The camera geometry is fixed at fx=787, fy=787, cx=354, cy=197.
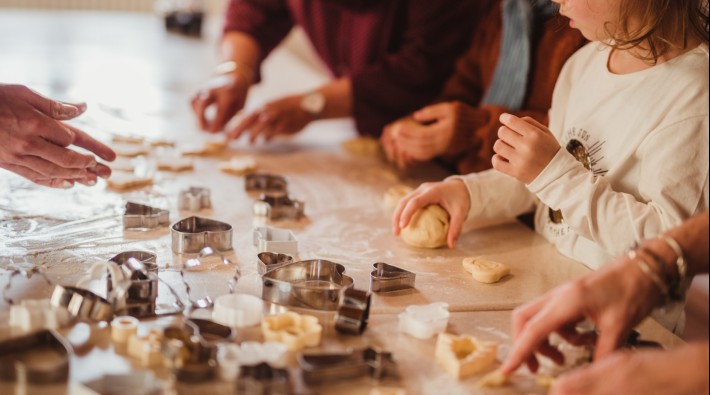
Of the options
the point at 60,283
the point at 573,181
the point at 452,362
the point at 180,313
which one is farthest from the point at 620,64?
the point at 60,283

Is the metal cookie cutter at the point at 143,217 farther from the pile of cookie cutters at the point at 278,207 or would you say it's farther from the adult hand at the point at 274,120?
the adult hand at the point at 274,120

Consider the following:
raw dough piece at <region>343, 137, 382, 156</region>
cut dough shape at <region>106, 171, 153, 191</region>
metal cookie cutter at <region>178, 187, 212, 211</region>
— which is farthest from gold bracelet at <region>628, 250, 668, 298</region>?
raw dough piece at <region>343, 137, 382, 156</region>

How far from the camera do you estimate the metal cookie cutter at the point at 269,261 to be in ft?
3.54

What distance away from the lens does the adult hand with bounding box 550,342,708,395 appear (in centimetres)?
69

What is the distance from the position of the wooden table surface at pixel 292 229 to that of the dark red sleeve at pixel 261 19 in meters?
0.19

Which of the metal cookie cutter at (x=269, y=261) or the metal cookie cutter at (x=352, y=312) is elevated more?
the metal cookie cutter at (x=269, y=261)

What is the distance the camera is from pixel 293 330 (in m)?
0.90

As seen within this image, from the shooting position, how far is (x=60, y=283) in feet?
3.34

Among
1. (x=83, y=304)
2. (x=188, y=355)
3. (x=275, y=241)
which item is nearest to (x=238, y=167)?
(x=275, y=241)

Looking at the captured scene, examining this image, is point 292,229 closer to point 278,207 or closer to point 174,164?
point 278,207

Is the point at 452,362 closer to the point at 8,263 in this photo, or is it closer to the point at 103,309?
the point at 103,309

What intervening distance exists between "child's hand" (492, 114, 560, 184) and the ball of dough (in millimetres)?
200

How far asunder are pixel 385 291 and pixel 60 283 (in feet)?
1.40

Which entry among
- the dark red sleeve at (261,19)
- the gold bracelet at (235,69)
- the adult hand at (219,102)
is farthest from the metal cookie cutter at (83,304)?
the dark red sleeve at (261,19)
